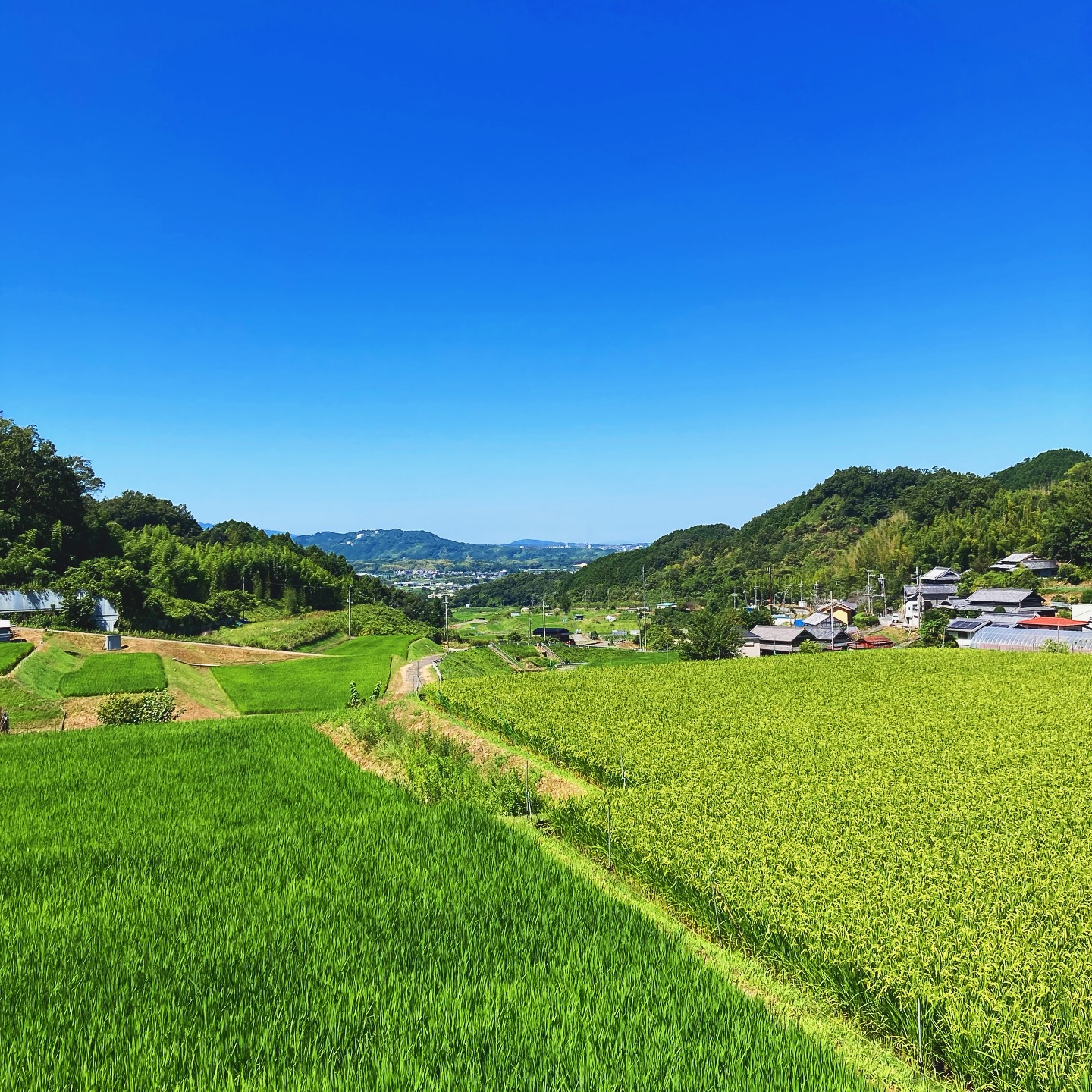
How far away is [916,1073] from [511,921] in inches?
123

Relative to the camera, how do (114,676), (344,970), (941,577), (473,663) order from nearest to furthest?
(344,970), (114,676), (473,663), (941,577)

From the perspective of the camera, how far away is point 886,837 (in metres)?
6.93

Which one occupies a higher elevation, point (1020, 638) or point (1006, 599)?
point (1006, 599)

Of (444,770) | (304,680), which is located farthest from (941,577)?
(444,770)

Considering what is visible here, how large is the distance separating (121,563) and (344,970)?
42283mm

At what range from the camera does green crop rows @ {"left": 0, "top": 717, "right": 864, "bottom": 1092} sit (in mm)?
3604

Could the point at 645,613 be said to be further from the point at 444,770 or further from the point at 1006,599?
the point at 444,770

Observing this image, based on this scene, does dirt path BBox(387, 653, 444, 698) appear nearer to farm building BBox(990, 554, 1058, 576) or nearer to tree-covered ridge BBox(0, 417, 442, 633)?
tree-covered ridge BBox(0, 417, 442, 633)

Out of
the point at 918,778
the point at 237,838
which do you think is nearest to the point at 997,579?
the point at 918,778

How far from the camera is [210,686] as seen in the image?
26719 millimetres

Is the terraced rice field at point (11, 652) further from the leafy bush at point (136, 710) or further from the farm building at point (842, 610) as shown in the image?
the farm building at point (842, 610)

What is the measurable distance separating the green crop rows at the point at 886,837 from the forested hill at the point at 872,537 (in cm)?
5750

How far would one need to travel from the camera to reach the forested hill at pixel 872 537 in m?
62.5

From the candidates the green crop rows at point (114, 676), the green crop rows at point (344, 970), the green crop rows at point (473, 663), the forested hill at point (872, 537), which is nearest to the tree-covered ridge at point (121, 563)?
the green crop rows at point (114, 676)
